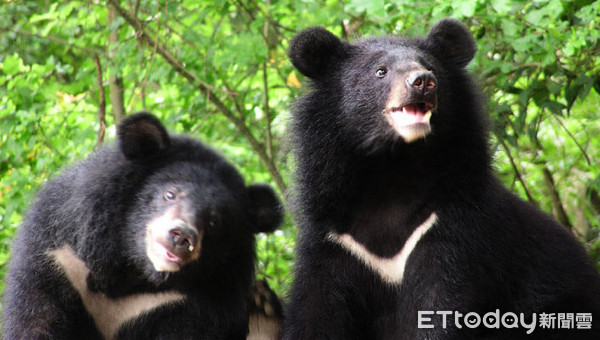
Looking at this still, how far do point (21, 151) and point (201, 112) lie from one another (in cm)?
201

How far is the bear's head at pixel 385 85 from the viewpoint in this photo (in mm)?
4879

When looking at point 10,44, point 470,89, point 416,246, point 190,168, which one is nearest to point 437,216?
point 416,246

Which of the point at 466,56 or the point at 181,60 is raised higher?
the point at 181,60

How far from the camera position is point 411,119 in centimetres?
486

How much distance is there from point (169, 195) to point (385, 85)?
1.48 metres

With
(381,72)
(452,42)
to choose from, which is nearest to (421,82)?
(381,72)

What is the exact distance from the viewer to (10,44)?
8.73m

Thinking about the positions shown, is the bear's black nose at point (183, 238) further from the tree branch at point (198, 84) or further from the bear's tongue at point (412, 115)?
the tree branch at point (198, 84)

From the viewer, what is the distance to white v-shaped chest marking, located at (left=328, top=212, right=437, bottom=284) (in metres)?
5.07

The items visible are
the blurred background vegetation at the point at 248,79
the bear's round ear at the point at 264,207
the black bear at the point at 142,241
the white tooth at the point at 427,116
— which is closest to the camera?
the white tooth at the point at 427,116

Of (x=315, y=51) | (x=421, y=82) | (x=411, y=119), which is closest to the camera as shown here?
(x=421, y=82)

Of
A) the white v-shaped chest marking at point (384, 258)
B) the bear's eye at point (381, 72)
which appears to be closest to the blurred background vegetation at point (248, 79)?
the bear's eye at point (381, 72)

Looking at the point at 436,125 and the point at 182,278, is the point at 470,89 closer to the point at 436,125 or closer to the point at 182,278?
the point at 436,125

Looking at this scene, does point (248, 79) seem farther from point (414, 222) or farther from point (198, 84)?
point (414, 222)
